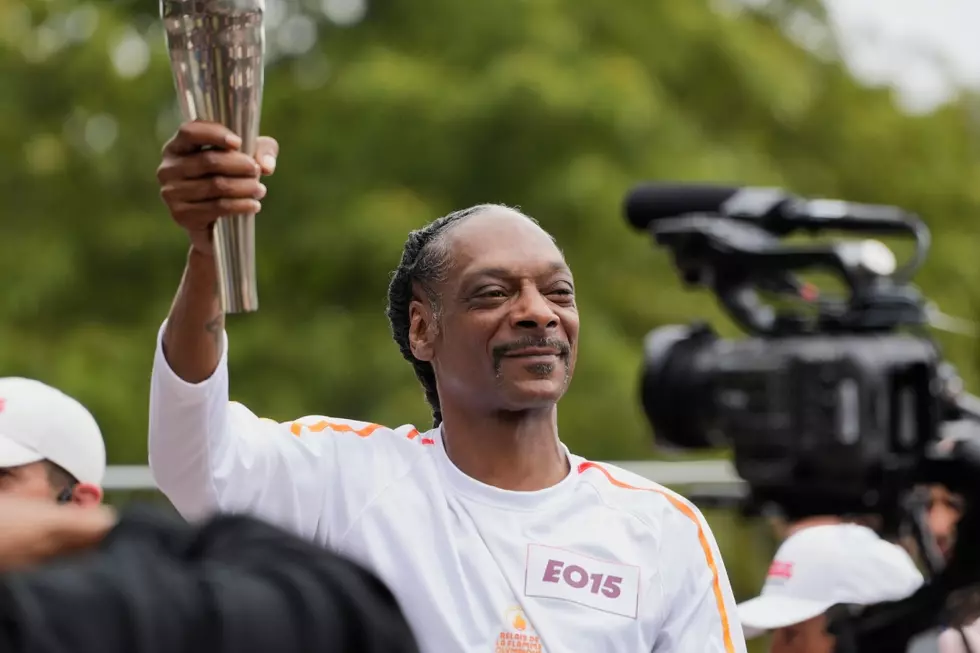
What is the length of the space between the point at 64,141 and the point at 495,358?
20.2ft

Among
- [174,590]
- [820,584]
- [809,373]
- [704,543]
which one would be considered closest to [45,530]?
[174,590]

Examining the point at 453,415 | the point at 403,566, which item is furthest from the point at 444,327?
the point at 403,566

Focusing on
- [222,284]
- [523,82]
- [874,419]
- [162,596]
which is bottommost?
[874,419]

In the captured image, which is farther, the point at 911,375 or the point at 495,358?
the point at 911,375

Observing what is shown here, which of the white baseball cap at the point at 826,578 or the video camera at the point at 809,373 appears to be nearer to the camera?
the white baseball cap at the point at 826,578

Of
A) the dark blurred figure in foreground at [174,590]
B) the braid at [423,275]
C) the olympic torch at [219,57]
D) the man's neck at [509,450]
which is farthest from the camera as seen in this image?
the braid at [423,275]

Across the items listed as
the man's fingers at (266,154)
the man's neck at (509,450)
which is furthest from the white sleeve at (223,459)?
the man's fingers at (266,154)

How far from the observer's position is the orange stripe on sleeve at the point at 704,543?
2.35 m

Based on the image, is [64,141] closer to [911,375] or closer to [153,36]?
[153,36]

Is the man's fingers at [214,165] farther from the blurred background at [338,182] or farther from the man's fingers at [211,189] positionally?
Result: the blurred background at [338,182]

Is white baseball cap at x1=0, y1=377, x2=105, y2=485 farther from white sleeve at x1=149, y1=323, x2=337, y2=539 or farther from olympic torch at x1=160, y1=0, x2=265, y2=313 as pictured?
olympic torch at x1=160, y1=0, x2=265, y2=313

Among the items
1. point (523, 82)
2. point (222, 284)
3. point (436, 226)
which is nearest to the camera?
point (222, 284)

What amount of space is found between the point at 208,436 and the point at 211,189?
0.39 meters

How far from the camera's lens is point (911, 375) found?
3.87 meters
